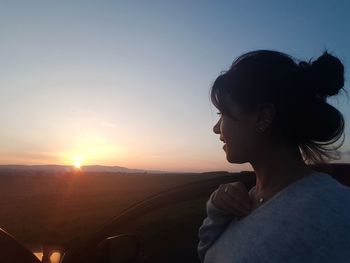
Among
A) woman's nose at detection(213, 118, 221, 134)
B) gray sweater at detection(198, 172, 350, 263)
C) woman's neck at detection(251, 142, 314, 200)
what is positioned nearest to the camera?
gray sweater at detection(198, 172, 350, 263)

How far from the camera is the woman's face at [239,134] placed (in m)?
2.11

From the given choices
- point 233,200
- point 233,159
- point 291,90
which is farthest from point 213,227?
point 291,90

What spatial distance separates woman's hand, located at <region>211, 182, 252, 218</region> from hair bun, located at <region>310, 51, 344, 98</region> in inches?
25.7

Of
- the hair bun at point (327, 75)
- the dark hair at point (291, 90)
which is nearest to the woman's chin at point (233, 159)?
the dark hair at point (291, 90)

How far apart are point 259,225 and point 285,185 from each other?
13.7 inches

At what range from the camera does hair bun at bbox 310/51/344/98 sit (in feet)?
6.97

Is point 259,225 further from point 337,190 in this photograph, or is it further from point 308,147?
point 308,147

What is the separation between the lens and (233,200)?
214 centimetres

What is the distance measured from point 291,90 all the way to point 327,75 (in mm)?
240

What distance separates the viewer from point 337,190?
1.74 metres

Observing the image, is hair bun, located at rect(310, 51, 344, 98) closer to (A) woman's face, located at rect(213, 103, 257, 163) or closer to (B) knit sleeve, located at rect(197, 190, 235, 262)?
(A) woman's face, located at rect(213, 103, 257, 163)

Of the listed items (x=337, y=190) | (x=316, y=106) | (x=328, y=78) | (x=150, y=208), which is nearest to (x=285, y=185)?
(x=337, y=190)

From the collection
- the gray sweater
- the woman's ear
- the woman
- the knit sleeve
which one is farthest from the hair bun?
the knit sleeve

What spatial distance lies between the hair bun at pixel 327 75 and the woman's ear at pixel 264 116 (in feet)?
0.84
